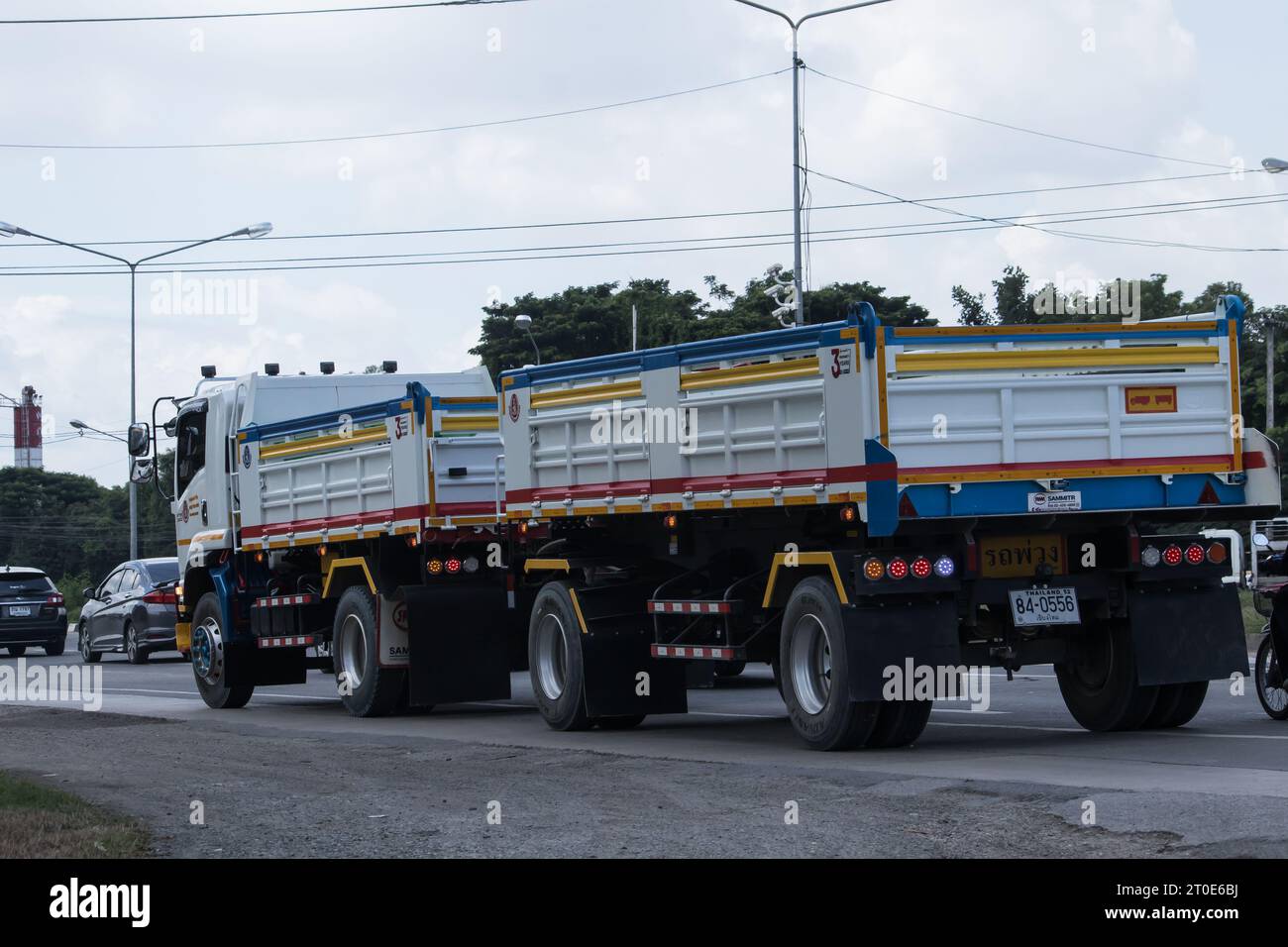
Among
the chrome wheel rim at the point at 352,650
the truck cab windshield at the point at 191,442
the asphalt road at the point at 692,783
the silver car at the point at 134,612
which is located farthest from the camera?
the silver car at the point at 134,612

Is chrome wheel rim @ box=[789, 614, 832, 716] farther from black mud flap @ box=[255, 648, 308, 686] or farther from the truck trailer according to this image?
black mud flap @ box=[255, 648, 308, 686]

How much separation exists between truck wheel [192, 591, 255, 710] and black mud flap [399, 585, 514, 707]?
3503 mm

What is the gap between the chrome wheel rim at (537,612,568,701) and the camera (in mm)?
15312

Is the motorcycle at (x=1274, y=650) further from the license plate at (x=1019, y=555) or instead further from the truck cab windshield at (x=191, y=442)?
the truck cab windshield at (x=191, y=442)

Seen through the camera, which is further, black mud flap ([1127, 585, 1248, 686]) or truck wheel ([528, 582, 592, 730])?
truck wheel ([528, 582, 592, 730])

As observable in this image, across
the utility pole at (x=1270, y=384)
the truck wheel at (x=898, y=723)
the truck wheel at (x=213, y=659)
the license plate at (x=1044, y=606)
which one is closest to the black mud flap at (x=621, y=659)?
the truck wheel at (x=898, y=723)

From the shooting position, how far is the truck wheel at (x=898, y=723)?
12.2 metres

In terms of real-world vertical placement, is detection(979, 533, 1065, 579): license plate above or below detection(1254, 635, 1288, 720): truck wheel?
above

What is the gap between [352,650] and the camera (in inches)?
706

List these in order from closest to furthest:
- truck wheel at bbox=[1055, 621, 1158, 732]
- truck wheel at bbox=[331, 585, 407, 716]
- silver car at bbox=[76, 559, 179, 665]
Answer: truck wheel at bbox=[1055, 621, 1158, 732]
truck wheel at bbox=[331, 585, 407, 716]
silver car at bbox=[76, 559, 179, 665]

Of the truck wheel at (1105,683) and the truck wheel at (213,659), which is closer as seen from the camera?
the truck wheel at (1105,683)

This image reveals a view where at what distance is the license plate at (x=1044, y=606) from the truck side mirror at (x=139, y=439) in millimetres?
11448

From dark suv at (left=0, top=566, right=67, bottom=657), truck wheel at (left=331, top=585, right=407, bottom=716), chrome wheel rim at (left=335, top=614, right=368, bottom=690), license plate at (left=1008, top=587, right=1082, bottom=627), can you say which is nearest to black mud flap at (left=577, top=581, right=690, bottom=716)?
truck wheel at (left=331, top=585, right=407, bottom=716)
